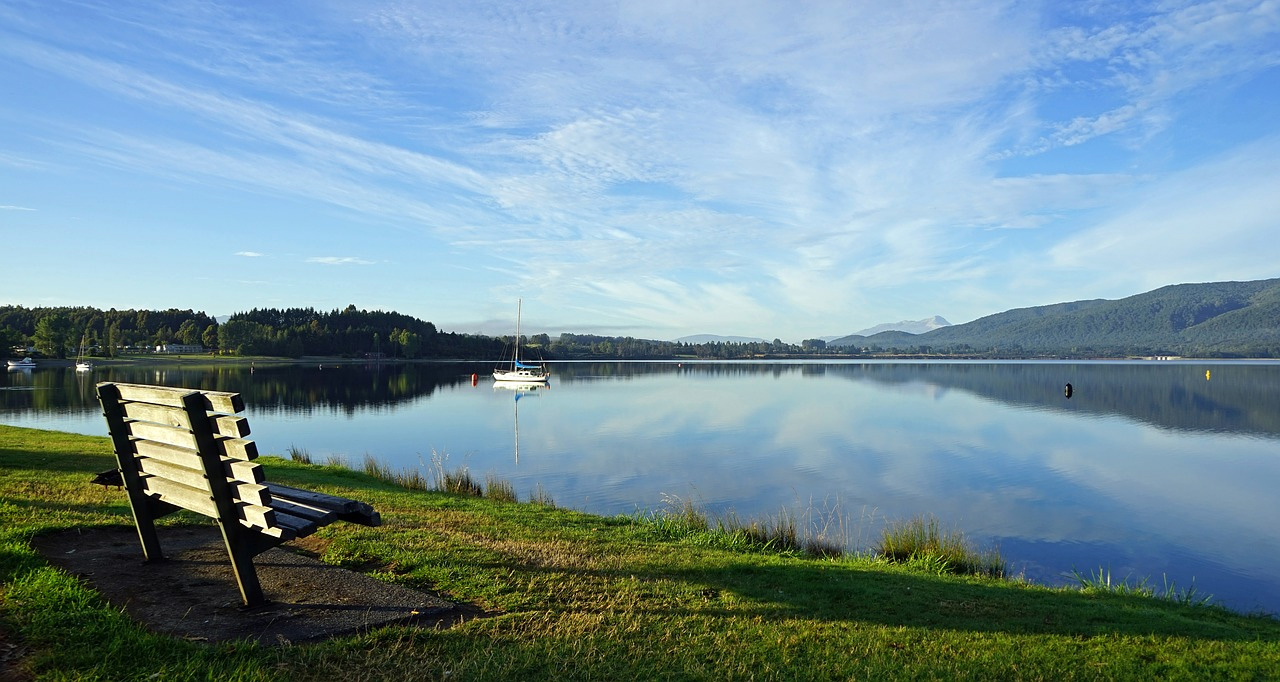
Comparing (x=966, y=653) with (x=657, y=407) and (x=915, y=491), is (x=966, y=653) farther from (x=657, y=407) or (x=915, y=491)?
(x=657, y=407)

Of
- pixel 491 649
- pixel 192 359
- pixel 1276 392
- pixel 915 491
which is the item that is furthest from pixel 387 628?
pixel 192 359

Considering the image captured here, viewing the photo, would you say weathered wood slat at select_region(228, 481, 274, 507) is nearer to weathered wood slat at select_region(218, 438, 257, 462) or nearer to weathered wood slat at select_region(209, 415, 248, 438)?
weathered wood slat at select_region(218, 438, 257, 462)

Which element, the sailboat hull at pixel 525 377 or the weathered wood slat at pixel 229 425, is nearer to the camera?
the weathered wood slat at pixel 229 425

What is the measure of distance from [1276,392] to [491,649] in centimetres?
7683

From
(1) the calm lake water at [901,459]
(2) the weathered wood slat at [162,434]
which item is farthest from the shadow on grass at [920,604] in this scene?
(1) the calm lake water at [901,459]

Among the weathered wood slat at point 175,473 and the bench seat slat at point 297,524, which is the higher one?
the weathered wood slat at point 175,473

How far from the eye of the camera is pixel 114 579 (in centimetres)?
564

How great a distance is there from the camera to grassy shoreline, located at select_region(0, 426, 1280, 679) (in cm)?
433

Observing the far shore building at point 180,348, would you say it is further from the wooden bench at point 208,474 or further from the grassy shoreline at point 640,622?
the wooden bench at point 208,474

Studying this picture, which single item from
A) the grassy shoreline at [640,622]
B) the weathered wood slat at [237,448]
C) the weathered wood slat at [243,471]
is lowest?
the grassy shoreline at [640,622]

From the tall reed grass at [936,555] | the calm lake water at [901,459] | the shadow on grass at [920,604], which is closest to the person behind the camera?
the shadow on grass at [920,604]

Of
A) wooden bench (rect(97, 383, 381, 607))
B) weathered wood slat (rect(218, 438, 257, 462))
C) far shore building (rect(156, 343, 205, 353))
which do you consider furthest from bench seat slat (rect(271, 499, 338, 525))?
far shore building (rect(156, 343, 205, 353))

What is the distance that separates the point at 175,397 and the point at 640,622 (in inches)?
145

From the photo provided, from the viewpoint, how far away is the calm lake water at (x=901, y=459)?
14.5 metres
